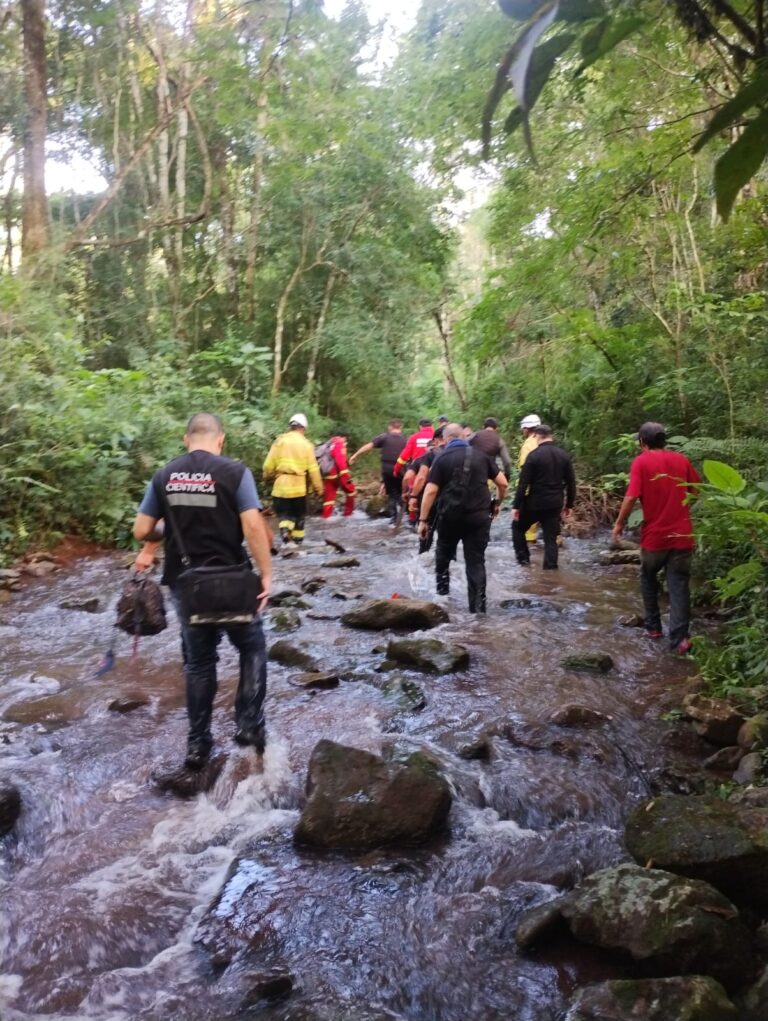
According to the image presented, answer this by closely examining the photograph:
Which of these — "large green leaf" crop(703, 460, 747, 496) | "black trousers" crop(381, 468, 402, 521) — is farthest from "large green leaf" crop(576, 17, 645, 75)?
"black trousers" crop(381, 468, 402, 521)

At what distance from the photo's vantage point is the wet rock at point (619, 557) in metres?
11.1

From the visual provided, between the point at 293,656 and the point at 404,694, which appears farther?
the point at 293,656

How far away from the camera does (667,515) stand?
6.63 m

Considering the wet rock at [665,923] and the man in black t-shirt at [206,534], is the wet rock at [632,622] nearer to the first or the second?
the man in black t-shirt at [206,534]

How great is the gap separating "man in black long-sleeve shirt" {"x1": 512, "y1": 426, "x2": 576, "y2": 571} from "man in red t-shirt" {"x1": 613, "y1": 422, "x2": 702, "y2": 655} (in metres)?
2.79

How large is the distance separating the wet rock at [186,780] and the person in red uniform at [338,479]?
931 centimetres

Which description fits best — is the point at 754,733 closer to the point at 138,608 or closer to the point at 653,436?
the point at 653,436

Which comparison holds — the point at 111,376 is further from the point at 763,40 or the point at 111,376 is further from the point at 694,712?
the point at 763,40

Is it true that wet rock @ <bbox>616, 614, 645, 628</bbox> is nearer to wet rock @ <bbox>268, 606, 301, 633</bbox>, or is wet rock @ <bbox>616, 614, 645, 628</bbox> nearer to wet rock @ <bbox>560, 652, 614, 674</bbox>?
wet rock @ <bbox>560, 652, 614, 674</bbox>

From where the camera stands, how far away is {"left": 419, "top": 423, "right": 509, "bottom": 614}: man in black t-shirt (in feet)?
25.9

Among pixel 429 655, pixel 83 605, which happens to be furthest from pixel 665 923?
pixel 83 605

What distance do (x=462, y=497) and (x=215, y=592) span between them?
13.0 feet

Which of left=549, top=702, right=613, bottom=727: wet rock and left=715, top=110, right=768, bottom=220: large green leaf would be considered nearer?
left=715, top=110, right=768, bottom=220: large green leaf

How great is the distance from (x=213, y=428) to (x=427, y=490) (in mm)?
3747
